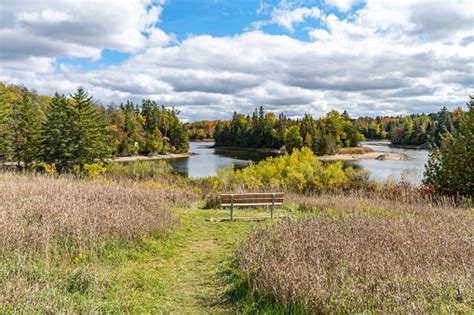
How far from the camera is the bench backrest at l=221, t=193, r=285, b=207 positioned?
1088 cm

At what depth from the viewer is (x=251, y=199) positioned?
1122 cm

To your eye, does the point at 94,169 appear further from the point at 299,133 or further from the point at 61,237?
the point at 299,133

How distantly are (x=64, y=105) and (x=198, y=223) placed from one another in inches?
1710

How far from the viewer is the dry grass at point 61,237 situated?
4.19 meters

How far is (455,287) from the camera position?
4.04 meters

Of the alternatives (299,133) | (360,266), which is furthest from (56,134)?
(299,133)

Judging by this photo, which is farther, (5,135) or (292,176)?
(5,135)

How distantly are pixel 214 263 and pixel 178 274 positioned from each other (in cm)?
81

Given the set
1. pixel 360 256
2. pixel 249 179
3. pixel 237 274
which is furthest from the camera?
pixel 249 179

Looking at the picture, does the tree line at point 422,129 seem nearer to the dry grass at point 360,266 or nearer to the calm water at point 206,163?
the calm water at point 206,163

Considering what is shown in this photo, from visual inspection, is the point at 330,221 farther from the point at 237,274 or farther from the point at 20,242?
the point at 20,242

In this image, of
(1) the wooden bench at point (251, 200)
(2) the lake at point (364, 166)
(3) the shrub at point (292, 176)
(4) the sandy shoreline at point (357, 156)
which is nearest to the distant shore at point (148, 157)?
(2) the lake at point (364, 166)

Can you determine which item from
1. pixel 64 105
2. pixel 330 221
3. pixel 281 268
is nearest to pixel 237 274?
pixel 281 268

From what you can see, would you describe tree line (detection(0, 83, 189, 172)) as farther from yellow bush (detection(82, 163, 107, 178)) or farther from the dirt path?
the dirt path
